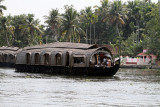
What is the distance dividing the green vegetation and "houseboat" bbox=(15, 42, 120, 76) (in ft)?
73.8

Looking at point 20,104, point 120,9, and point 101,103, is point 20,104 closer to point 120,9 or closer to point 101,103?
point 101,103

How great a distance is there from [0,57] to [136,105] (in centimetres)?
3134

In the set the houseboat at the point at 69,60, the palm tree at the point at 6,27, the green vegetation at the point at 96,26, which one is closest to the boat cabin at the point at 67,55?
the houseboat at the point at 69,60

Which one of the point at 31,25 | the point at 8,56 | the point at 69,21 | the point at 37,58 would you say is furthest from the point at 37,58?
the point at 31,25

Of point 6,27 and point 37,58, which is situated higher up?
point 6,27

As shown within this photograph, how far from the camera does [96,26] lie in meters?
70.1

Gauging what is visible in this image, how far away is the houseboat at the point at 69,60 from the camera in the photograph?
24000 millimetres

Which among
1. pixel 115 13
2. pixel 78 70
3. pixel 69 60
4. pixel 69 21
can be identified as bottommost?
pixel 78 70

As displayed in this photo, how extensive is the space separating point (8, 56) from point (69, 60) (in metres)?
16.3

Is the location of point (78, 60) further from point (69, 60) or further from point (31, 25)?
point (31, 25)

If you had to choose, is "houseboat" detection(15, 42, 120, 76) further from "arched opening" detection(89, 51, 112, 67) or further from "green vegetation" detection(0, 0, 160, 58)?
"green vegetation" detection(0, 0, 160, 58)

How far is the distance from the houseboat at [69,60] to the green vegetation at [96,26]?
22.5 m

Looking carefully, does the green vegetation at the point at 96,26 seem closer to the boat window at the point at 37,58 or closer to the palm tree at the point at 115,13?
the palm tree at the point at 115,13

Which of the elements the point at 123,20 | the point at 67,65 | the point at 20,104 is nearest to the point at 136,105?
the point at 20,104
